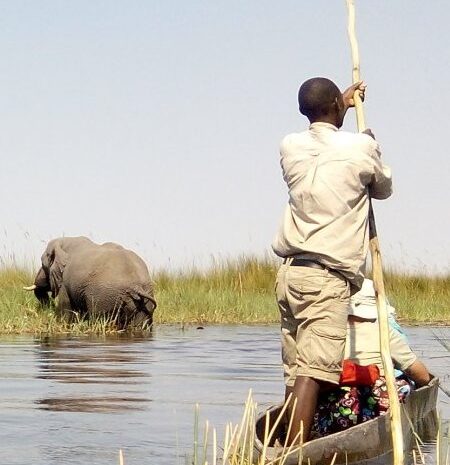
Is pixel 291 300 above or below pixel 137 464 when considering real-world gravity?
above

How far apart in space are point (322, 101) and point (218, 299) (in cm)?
1382

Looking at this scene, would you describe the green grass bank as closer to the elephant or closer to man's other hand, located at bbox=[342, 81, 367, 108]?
the elephant

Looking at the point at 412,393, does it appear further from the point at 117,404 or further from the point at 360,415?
the point at 117,404

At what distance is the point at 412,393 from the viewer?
7.73m

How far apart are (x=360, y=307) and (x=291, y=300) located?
1.86 feet

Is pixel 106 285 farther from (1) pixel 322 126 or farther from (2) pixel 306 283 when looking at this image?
(2) pixel 306 283

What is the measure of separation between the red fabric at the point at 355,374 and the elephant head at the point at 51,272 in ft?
41.1

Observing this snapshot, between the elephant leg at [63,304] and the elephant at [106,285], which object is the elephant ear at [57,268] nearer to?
the elephant at [106,285]

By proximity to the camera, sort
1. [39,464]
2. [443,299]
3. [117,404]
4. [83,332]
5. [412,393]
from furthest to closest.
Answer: [443,299], [83,332], [117,404], [412,393], [39,464]

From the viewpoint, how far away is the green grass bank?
17788mm

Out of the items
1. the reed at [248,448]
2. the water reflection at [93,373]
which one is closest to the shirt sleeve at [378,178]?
the reed at [248,448]

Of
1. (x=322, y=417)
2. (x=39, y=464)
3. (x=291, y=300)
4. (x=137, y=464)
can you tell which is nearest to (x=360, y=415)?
(x=322, y=417)

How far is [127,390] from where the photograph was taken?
1003 cm

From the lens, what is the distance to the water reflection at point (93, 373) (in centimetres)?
915
